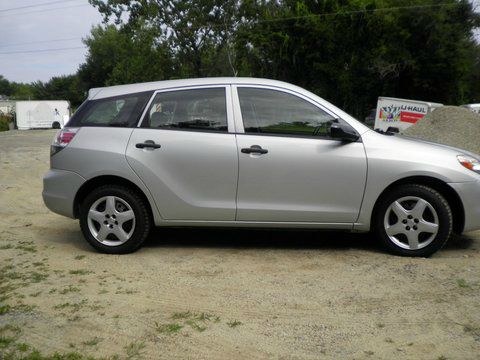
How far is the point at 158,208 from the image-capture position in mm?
5273

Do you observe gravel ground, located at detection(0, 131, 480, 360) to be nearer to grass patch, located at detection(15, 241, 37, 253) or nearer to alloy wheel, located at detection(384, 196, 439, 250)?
grass patch, located at detection(15, 241, 37, 253)

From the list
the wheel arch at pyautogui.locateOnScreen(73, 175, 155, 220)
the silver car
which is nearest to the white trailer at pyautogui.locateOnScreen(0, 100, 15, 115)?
the wheel arch at pyautogui.locateOnScreen(73, 175, 155, 220)

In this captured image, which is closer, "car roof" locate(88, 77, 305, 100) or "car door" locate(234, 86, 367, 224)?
"car door" locate(234, 86, 367, 224)

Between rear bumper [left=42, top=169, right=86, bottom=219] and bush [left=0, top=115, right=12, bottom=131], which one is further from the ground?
rear bumper [left=42, top=169, right=86, bottom=219]

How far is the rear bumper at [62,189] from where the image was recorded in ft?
17.5

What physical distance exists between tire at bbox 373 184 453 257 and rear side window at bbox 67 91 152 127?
2.55m

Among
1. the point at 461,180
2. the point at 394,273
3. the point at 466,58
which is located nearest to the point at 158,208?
the point at 394,273

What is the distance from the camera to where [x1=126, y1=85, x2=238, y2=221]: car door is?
517 cm

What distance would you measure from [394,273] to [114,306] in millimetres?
2390

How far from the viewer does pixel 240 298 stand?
13.7ft

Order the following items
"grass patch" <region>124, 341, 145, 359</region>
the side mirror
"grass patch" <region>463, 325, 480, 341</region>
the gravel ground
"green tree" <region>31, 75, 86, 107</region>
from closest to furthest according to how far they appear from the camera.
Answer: "grass patch" <region>124, 341, 145, 359</region>, the gravel ground, "grass patch" <region>463, 325, 480, 341</region>, the side mirror, "green tree" <region>31, 75, 86, 107</region>

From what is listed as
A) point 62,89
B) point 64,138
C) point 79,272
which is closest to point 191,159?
point 64,138

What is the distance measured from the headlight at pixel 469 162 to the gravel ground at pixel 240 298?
0.86 meters

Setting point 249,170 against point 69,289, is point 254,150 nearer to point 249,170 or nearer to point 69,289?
point 249,170
